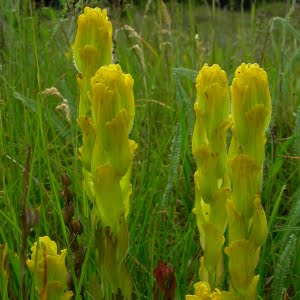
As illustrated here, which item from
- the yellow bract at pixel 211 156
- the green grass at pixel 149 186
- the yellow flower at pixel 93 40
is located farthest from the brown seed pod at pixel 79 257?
the yellow flower at pixel 93 40

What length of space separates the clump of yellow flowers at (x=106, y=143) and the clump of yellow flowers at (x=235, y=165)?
0.42 feet

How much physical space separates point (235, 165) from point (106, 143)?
0.22m

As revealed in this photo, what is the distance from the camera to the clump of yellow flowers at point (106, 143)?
3.11 feet

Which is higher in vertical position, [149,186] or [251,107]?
[251,107]

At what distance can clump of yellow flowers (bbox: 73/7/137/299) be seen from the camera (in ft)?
3.11

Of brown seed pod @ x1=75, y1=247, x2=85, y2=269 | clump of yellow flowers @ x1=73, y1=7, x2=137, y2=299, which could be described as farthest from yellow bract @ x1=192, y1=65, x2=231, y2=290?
brown seed pod @ x1=75, y1=247, x2=85, y2=269

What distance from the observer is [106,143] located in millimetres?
969

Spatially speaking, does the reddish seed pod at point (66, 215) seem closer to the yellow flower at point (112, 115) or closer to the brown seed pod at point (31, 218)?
the yellow flower at point (112, 115)

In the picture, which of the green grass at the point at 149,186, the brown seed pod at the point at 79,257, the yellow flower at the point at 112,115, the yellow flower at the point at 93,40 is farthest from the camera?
the green grass at the point at 149,186

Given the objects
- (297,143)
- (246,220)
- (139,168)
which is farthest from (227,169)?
(139,168)

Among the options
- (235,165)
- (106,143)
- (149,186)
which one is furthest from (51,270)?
(149,186)

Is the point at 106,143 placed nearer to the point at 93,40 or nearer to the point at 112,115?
the point at 112,115

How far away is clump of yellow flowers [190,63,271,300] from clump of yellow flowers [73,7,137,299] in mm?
127

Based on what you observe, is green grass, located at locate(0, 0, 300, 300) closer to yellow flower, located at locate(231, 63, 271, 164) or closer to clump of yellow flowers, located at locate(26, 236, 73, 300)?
clump of yellow flowers, located at locate(26, 236, 73, 300)
